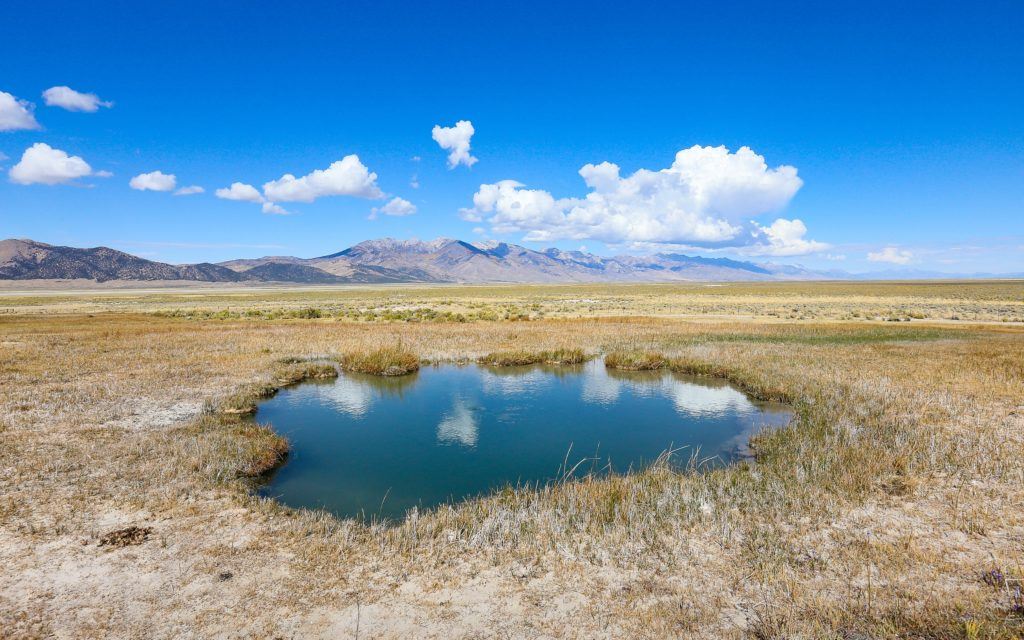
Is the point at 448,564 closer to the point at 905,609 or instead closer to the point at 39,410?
the point at 905,609

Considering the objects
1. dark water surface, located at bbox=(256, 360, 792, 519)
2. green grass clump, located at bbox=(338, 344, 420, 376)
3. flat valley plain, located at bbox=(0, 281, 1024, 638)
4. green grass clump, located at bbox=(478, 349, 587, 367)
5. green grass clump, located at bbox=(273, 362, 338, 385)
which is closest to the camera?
flat valley plain, located at bbox=(0, 281, 1024, 638)

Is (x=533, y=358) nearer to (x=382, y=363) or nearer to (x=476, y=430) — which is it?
(x=382, y=363)

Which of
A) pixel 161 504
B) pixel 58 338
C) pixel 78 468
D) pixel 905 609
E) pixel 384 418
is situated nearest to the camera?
pixel 905 609

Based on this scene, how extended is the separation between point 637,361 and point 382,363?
13.1m

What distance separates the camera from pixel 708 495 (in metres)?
9.67

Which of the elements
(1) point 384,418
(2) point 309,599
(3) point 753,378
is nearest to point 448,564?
(2) point 309,599

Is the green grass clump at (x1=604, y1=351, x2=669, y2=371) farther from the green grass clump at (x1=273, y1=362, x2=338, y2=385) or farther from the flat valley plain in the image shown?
the green grass clump at (x1=273, y1=362, x2=338, y2=385)

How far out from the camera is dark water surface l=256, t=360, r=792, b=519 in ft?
38.8

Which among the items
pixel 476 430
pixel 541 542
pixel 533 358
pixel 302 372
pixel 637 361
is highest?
pixel 637 361

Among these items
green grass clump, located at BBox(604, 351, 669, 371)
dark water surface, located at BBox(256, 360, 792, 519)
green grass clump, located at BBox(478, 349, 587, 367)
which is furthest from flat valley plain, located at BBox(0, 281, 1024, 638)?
green grass clump, located at BBox(478, 349, 587, 367)

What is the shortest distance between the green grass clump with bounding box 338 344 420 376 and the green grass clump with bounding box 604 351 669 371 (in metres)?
10.4

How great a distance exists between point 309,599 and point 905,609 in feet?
25.3

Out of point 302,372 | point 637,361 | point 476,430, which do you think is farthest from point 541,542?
point 637,361

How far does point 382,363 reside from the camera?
971 inches
